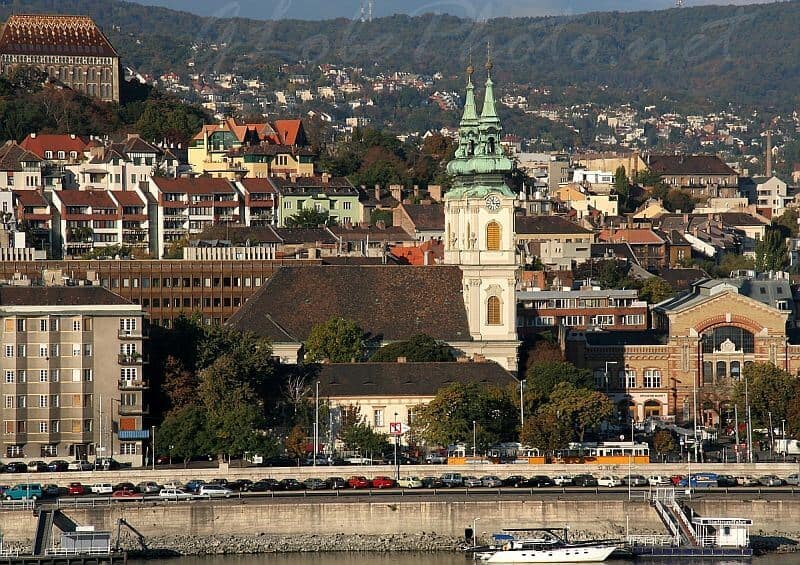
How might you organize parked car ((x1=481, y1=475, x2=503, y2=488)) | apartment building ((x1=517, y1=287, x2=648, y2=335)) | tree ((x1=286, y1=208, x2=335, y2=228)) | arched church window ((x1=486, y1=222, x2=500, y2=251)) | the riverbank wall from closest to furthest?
the riverbank wall
parked car ((x1=481, y1=475, x2=503, y2=488))
arched church window ((x1=486, y1=222, x2=500, y2=251))
apartment building ((x1=517, y1=287, x2=648, y2=335))
tree ((x1=286, y1=208, x2=335, y2=228))

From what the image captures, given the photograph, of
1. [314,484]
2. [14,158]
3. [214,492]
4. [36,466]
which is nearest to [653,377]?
[314,484]

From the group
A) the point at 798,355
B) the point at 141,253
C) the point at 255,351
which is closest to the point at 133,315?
the point at 255,351

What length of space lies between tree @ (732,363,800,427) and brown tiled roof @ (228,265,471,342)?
1318 cm

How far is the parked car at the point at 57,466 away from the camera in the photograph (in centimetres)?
9856

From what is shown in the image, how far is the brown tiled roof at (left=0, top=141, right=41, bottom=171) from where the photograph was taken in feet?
630

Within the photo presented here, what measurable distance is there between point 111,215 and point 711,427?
6910 centimetres

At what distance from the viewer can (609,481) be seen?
9594 centimetres

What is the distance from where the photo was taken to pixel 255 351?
110 meters

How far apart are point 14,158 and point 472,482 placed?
104 m

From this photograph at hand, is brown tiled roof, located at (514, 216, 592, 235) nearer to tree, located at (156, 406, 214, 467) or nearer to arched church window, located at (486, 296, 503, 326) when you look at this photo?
arched church window, located at (486, 296, 503, 326)

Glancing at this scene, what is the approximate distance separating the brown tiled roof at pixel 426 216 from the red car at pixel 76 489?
300 ft

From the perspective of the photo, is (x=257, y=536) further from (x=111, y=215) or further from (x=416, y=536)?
(x=111, y=215)

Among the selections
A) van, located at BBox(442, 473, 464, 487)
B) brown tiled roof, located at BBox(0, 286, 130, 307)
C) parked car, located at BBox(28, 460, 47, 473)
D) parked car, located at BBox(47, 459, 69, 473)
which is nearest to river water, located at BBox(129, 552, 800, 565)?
van, located at BBox(442, 473, 464, 487)

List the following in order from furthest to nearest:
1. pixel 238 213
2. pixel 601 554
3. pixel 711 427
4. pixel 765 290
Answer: pixel 238 213 < pixel 765 290 < pixel 711 427 < pixel 601 554
